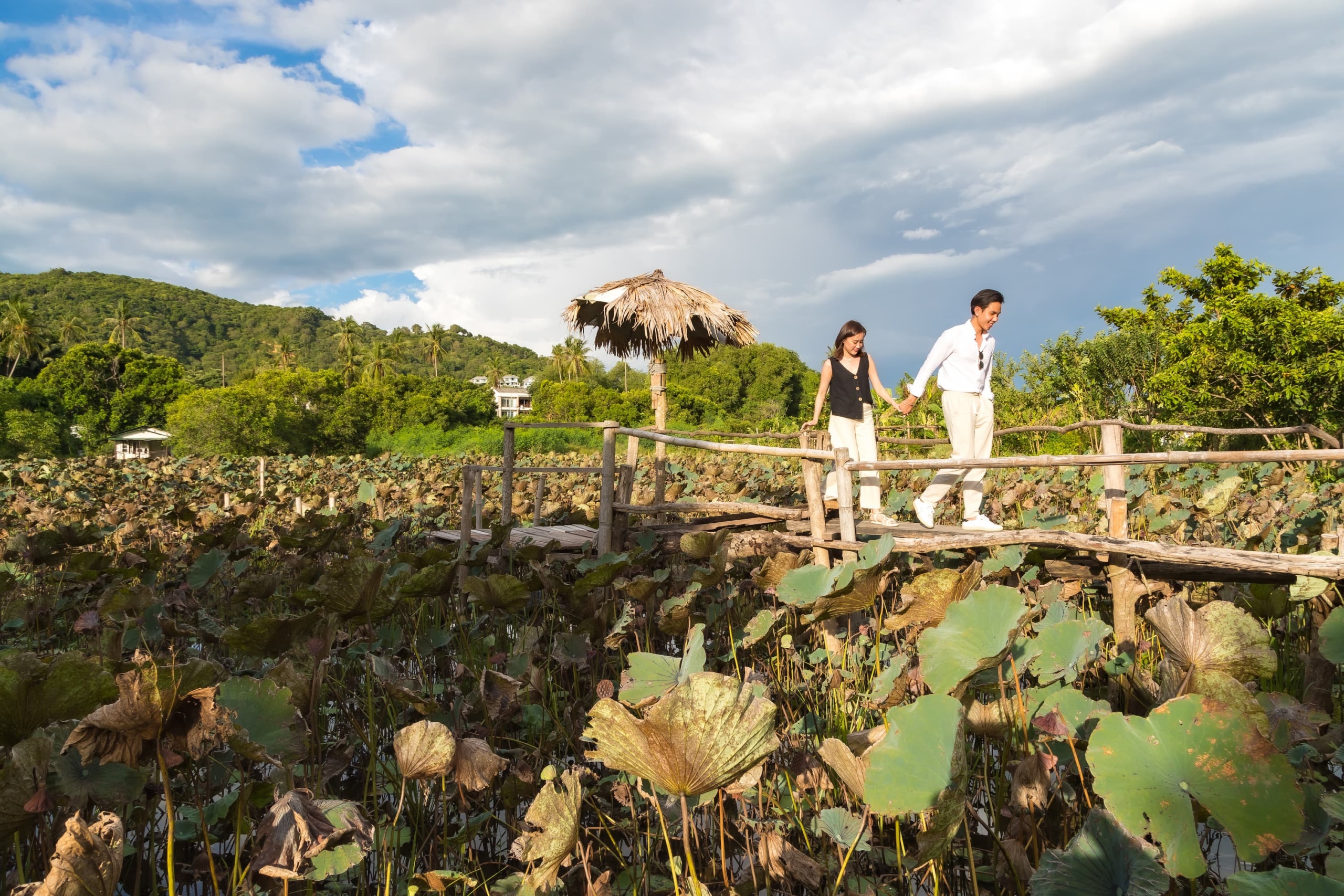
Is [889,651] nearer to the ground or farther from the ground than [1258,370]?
nearer to the ground

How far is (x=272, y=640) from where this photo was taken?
89.0 inches

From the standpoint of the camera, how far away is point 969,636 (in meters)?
1.62

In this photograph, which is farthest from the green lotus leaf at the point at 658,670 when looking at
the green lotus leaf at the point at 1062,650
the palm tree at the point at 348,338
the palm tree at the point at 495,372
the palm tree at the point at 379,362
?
the palm tree at the point at 495,372

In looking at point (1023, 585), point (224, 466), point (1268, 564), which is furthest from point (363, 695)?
point (224, 466)

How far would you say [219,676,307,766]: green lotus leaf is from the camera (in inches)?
57.7

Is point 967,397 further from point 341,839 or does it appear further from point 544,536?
point 341,839

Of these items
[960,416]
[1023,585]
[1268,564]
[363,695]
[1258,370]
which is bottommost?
[363,695]

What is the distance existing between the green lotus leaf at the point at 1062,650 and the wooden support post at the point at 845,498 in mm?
1533

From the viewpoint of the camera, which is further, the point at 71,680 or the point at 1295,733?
the point at 1295,733

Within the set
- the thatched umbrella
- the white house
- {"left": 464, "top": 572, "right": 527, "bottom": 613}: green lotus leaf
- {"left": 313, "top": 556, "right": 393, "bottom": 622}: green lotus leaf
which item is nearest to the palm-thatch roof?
the thatched umbrella

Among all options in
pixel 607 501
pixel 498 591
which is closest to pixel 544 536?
pixel 607 501

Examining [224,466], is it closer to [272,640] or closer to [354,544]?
[354,544]

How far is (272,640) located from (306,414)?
31.5 metres

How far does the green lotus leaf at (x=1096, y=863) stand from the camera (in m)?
1.05
